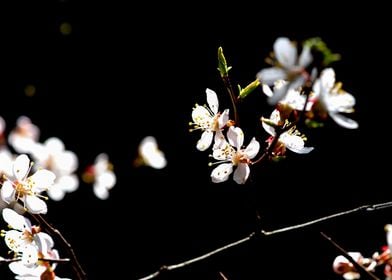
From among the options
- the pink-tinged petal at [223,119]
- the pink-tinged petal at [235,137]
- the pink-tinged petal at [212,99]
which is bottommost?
the pink-tinged petal at [235,137]

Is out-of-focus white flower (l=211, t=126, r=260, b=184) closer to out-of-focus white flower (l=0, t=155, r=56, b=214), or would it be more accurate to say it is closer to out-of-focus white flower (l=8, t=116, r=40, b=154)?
out-of-focus white flower (l=0, t=155, r=56, b=214)

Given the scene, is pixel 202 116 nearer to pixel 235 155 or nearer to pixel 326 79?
pixel 235 155

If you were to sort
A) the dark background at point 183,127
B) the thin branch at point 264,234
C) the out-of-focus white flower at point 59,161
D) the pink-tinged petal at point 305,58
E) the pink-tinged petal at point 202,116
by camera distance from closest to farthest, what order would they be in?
1. the pink-tinged petal at point 305,58
2. the thin branch at point 264,234
3. the pink-tinged petal at point 202,116
4. the dark background at point 183,127
5. the out-of-focus white flower at point 59,161

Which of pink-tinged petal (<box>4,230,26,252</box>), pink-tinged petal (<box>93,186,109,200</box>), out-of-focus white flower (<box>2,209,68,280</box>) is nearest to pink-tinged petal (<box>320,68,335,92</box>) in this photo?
out-of-focus white flower (<box>2,209,68,280</box>)

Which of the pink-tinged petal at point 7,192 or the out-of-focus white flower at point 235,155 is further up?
the pink-tinged petal at point 7,192

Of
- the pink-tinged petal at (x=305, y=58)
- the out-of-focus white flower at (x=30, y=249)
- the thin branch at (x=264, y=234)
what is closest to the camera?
the pink-tinged petal at (x=305, y=58)

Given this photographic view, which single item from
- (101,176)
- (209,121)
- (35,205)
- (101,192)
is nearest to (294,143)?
Answer: (209,121)

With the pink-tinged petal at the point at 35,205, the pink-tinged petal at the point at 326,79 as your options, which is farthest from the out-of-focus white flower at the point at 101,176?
the pink-tinged petal at the point at 326,79

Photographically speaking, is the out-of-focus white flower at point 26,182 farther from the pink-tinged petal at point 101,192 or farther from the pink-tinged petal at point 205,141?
the pink-tinged petal at point 101,192
